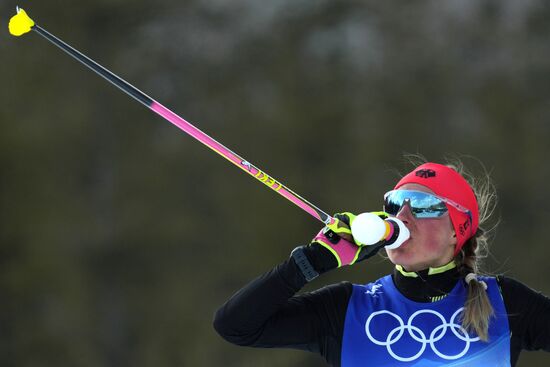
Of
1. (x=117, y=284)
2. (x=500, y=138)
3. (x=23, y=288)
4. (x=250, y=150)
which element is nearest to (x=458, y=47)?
(x=500, y=138)

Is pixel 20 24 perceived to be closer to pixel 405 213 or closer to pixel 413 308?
pixel 405 213

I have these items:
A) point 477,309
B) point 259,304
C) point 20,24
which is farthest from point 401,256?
point 20,24

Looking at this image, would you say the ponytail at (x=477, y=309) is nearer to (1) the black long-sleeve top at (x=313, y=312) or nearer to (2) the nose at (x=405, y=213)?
(1) the black long-sleeve top at (x=313, y=312)

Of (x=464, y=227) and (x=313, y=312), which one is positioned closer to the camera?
(x=313, y=312)

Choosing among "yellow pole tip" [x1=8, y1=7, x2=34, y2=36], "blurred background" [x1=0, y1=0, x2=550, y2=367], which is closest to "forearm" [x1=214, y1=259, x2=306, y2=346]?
"yellow pole tip" [x1=8, y1=7, x2=34, y2=36]

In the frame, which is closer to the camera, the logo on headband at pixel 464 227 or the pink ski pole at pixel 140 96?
the pink ski pole at pixel 140 96

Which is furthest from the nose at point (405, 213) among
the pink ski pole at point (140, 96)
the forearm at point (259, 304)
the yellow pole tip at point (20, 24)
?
the yellow pole tip at point (20, 24)

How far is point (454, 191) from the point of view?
2.53 metres

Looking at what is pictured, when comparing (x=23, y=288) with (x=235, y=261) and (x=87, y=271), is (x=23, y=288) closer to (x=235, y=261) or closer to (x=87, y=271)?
(x=87, y=271)

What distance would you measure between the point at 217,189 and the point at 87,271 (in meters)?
1.16

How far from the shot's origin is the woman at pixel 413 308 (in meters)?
2.32

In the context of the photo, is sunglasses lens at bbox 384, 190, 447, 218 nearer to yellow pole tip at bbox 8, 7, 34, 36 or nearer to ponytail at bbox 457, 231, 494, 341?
ponytail at bbox 457, 231, 494, 341

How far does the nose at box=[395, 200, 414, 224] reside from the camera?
2.44 meters

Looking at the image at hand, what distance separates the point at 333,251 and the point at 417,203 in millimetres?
352
